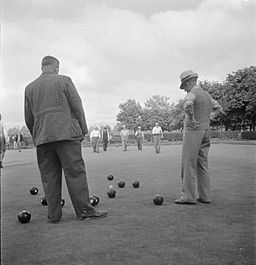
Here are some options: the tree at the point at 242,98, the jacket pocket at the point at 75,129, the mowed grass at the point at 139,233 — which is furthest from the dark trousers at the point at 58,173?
A: the tree at the point at 242,98

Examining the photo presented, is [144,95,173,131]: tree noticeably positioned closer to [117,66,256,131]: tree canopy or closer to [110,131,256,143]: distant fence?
[117,66,256,131]: tree canopy

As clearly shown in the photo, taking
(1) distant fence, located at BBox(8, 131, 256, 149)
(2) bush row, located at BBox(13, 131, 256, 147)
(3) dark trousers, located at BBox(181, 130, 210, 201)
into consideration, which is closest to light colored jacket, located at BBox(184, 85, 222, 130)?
(3) dark trousers, located at BBox(181, 130, 210, 201)

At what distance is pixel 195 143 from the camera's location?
240 inches

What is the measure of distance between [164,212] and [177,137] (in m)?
48.6

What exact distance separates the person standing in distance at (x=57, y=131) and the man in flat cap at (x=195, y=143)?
1680 millimetres

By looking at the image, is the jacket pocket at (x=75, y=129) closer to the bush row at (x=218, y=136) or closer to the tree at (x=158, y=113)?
the bush row at (x=218, y=136)

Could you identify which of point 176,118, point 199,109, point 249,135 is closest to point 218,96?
point 249,135

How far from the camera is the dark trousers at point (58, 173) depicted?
492 centimetres

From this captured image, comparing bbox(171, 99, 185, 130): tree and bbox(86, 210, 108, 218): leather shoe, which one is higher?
bbox(171, 99, 185, 130): tree

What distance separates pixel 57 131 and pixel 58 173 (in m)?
0.65

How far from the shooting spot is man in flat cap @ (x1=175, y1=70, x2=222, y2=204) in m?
6.04

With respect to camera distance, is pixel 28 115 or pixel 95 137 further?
pixel 95 137

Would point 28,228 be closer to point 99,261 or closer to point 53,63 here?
point 99,261

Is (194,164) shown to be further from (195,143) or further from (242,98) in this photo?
(242,98)
